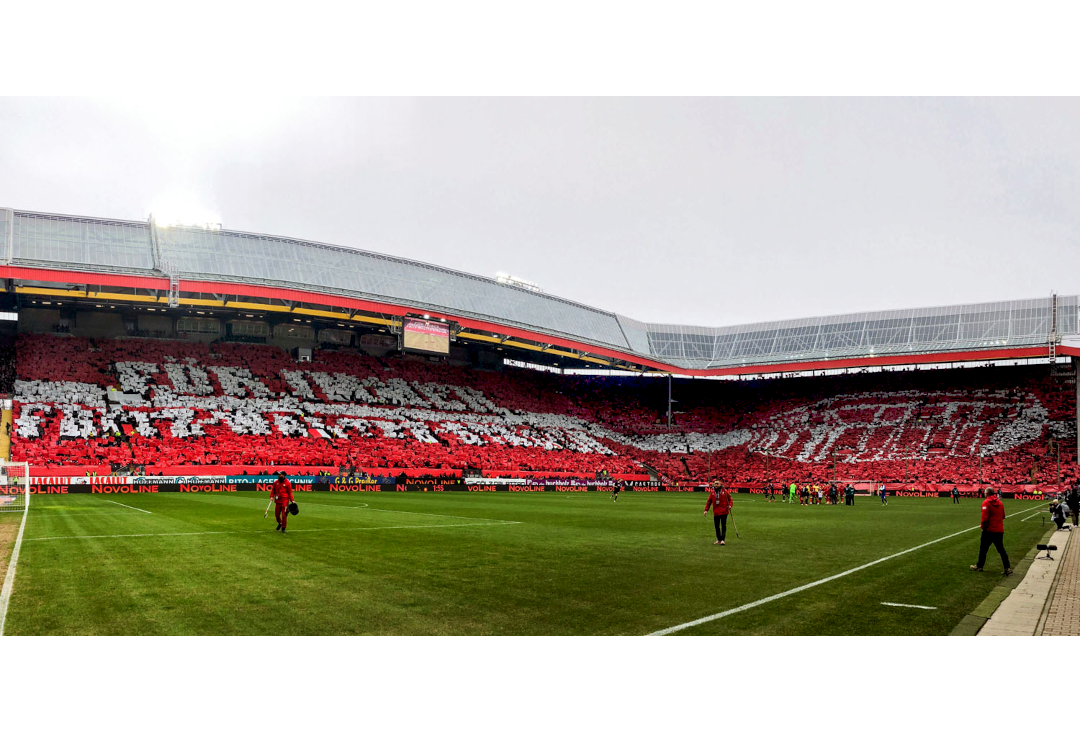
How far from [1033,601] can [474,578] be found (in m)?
8.84

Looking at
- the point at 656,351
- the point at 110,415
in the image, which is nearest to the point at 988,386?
the point at 656,351

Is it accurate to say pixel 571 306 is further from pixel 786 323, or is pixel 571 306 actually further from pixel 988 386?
pixel 988 386

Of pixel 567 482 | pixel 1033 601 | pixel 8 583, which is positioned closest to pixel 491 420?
pixel 567 482

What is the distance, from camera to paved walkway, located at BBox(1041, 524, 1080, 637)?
30.5ft

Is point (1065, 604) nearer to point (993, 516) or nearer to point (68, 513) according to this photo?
point (993, 516)

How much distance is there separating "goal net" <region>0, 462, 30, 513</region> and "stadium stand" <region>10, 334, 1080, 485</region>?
665cm

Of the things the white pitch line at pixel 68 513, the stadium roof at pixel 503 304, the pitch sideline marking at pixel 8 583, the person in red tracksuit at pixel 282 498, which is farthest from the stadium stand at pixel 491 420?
the pitch sideline marking at pixel 8 583

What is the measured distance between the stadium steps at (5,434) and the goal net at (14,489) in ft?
32.8

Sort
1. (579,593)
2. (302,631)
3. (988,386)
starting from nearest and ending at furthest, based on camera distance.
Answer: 1. (302,631)
2. (579,593)
3. (988,386)

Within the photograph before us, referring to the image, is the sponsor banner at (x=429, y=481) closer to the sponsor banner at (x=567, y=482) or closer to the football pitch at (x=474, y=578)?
the sponsor banner at (x=567, y=482)

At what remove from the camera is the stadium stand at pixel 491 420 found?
47.2 metres

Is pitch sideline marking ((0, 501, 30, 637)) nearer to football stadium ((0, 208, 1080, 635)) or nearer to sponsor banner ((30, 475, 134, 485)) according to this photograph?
football stadium ((0, 208, 1080, 635))

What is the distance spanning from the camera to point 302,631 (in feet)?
27.7

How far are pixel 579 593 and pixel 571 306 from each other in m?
66.0
